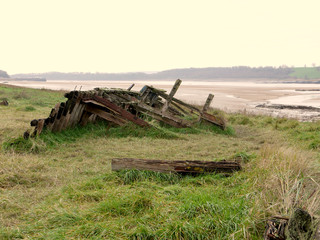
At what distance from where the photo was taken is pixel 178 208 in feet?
13.6

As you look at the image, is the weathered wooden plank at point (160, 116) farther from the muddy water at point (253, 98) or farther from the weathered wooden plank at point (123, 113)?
the muddy water at point (253, 98)

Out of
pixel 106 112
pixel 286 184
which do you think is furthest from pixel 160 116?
pixel 286 184

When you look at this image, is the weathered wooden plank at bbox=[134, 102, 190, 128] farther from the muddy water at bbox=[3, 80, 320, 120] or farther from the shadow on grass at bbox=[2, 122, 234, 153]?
the muddy water at bbox=[3, 80, 320, 120]

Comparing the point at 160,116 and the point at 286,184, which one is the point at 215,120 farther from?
the point at 286,184

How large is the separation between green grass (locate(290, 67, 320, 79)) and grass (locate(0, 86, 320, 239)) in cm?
14792

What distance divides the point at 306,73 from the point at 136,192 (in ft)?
539

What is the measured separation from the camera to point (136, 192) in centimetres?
483

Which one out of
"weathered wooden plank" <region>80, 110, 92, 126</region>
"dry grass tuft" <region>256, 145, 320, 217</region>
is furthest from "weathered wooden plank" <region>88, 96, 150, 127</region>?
"dry grass tuft" <region>256, 145, 320, 217</region>

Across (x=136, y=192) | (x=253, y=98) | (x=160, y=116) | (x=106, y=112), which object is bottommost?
(x=253, y=98)

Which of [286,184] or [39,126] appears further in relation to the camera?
[39,126]

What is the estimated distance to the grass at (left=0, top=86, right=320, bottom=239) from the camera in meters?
3.70

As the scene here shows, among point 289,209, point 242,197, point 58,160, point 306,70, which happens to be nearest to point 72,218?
point 242,197

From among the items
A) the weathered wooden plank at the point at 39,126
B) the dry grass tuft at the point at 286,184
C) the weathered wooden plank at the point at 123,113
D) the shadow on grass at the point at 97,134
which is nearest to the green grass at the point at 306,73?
the shadow on grass at the point at 97,134

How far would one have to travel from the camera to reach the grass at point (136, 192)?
12.1ft
